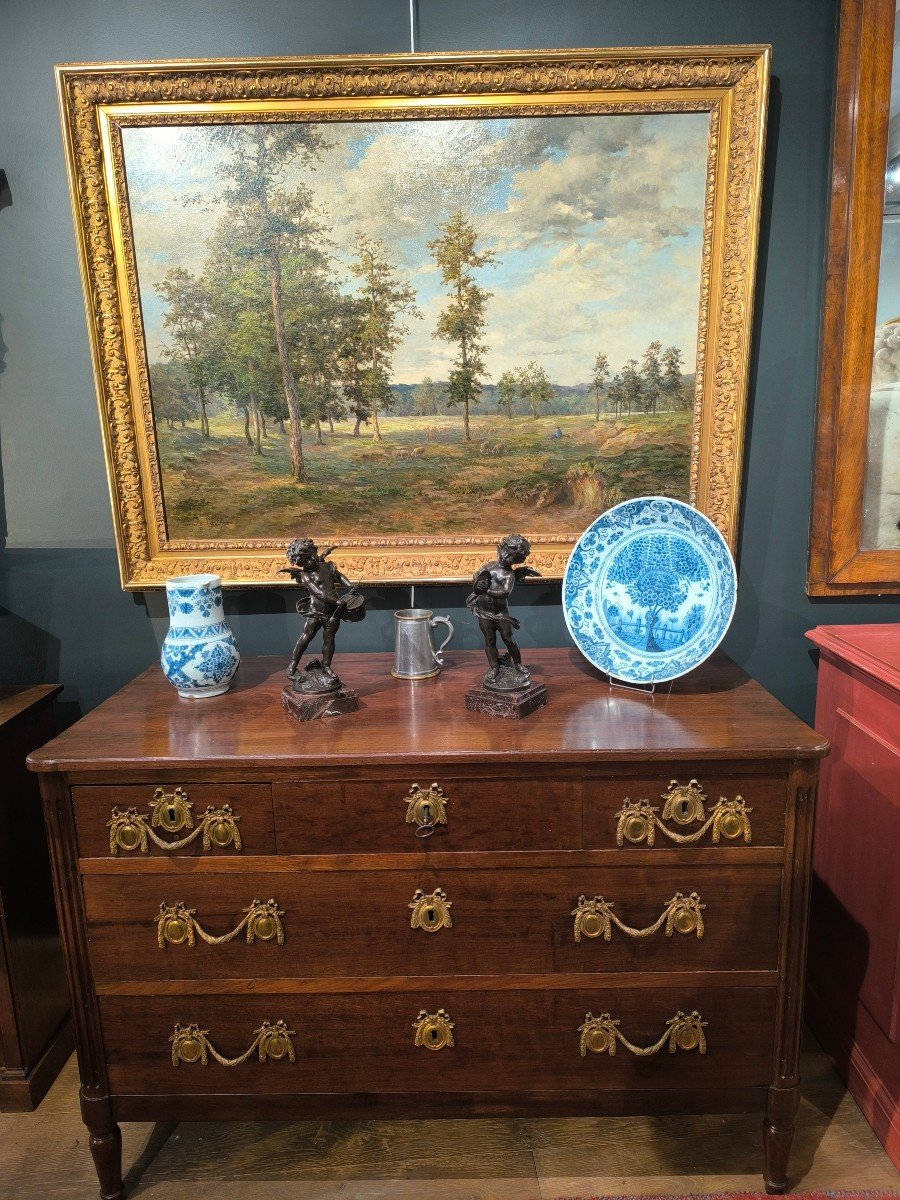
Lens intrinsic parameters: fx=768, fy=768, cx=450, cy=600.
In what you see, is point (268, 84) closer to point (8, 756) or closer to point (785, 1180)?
point (8, 756)

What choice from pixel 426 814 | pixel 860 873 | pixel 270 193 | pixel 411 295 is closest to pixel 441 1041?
pixel 426 814

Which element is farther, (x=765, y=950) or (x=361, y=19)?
(x=361, y=19)

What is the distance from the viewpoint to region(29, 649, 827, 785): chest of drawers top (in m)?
1.53

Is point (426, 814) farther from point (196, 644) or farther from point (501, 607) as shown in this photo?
point (196, 644)

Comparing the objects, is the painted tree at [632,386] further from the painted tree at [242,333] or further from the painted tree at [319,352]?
the painted tree at [242,333]

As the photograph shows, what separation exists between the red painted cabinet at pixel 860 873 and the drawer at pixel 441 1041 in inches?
15.2

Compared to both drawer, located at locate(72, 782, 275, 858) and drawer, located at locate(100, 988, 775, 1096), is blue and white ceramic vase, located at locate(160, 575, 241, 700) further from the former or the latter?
drawer, located at locate(100, 988, 775, 1096)

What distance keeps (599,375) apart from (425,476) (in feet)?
1.72

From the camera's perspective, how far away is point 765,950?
1626mm

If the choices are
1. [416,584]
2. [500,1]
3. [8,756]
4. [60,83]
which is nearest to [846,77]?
[500,1]

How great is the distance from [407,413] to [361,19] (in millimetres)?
944

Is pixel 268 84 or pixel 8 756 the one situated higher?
pixel 268 84

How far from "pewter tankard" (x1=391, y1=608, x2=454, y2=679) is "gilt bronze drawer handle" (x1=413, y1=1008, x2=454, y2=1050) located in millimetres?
757

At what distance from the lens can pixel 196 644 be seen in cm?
181
